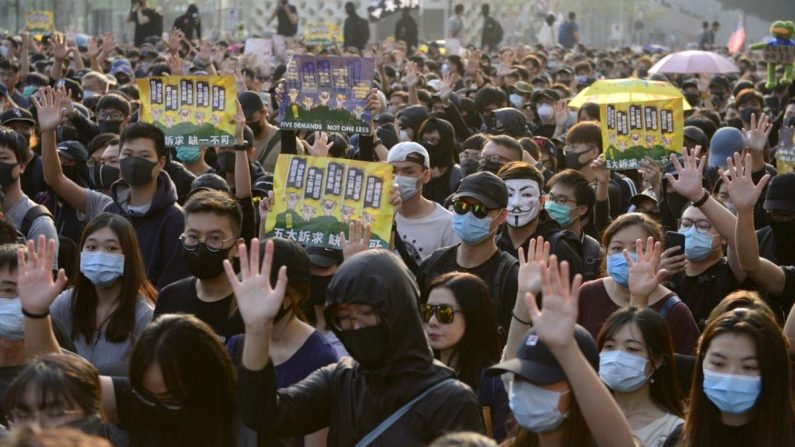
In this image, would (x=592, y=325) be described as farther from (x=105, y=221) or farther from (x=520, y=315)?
(x=105, y=221)

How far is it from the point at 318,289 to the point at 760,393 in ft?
8.16

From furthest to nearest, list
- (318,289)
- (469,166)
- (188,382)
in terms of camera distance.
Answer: (469,166), (318,289), (188,382)

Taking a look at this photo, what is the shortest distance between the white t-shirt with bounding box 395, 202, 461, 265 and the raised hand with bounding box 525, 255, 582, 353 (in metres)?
3.53

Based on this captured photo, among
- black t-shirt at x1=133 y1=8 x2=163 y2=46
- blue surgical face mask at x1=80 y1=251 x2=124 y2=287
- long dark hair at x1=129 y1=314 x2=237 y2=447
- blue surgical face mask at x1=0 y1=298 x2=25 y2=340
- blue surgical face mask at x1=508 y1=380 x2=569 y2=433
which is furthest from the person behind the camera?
black t-shirt at x1=133 y1=8 x2=163 y2=46

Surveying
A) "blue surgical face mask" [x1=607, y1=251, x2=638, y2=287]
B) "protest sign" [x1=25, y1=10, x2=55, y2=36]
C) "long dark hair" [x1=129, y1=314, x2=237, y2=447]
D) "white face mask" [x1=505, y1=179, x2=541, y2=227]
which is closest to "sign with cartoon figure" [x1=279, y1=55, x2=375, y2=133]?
"white face mask" [x1=505, y1=179, x2=541, y2=227]

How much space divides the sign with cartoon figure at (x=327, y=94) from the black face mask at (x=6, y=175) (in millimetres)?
1931

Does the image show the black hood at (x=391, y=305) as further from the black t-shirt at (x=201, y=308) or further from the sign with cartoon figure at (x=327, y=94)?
the sign with cartoon figure at (x=327, y=94)

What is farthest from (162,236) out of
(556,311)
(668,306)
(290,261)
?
(556,311)

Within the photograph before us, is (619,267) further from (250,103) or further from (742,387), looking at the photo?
(250,103)

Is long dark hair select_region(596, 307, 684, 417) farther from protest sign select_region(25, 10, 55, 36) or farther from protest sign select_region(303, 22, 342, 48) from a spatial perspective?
protest sign select_region(25, 10, 55, 36)

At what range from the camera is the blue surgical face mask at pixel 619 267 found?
247 inches

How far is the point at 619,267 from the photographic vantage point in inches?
248

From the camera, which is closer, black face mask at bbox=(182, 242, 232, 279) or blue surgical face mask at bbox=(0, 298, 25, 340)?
blue surgical face mask at bbox=(0, 298, 25, 340)

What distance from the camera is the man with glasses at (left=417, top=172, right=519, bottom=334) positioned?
6.59 metres
